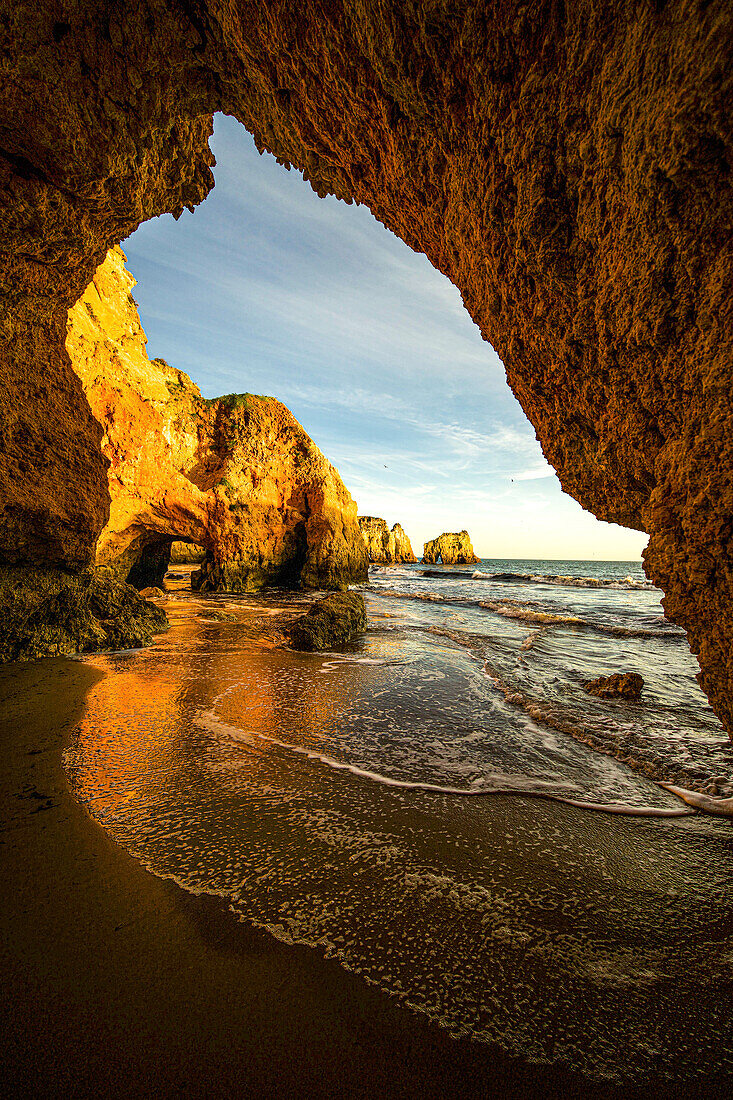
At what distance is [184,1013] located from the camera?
1.30 metres

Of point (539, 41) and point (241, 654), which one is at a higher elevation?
point (539, 41)

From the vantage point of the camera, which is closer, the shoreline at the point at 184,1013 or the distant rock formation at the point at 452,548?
the shoreline at the point at 184,1013

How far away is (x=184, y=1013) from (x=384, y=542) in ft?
208

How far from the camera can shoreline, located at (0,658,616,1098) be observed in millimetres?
1139

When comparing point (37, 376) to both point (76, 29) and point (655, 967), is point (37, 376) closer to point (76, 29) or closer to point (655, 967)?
point (76, 29)

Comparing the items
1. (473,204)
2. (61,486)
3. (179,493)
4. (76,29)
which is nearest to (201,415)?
(179,493)

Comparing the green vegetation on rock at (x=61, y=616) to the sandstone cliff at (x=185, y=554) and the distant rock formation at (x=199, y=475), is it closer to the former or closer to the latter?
the distant rock formation at (x=199, y=475)

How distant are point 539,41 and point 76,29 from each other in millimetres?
3350

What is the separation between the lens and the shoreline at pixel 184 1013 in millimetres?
1139

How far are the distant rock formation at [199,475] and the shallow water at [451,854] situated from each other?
831 cm

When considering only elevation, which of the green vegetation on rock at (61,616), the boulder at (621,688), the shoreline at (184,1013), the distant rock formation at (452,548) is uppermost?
the distant rock formation at (452,548)

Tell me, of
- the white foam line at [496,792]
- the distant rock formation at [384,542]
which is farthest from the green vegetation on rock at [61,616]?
the distant rock formation at [384,542]

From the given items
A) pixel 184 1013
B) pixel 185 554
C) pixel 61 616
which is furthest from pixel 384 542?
pixel 184 1013

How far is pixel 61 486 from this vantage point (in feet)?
18.3
